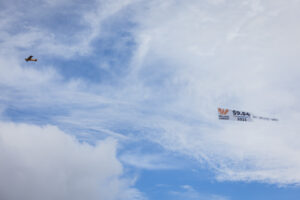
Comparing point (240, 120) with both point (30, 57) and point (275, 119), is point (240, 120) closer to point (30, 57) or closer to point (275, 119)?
point (275, 119)

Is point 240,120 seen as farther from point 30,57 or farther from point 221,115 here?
point 30,57

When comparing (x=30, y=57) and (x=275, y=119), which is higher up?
(x=30, y=57)

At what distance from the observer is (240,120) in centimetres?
10781

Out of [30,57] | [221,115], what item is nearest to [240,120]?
[221,115]

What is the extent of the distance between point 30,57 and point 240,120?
9170cm

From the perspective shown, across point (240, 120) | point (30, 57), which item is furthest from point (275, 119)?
point (30, 57)

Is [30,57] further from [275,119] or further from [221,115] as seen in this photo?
[275,119]

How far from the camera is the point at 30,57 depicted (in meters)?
112

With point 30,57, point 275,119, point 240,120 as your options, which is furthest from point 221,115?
point 30,57

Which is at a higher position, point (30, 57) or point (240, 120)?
point (30, 57)

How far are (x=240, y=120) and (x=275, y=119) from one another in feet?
47.6

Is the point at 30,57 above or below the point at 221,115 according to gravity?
above

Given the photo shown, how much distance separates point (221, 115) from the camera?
346 feet
